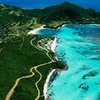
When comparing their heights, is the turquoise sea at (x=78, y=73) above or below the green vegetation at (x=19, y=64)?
below

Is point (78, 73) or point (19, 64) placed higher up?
point (19, 64)

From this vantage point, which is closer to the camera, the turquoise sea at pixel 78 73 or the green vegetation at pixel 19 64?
the green vegetation at pixel 19 64

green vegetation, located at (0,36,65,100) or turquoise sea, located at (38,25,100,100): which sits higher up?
green vegetation, located at (0,36,65,100)

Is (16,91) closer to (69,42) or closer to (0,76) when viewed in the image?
(0,76)

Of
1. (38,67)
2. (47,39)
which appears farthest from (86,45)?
(38,67)

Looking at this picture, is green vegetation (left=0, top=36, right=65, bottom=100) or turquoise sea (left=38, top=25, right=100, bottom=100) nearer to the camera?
green vegetation (left=0, top=36, right=65, bottom=100)

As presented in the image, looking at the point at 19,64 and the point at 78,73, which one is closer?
the point at 78,73

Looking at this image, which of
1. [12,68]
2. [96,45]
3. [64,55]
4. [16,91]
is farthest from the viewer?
[96,45]

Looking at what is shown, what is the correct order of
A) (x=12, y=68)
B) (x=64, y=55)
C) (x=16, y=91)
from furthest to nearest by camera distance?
(x=64, y=55)
(x=12, y=68)
(x=16, y=91)
